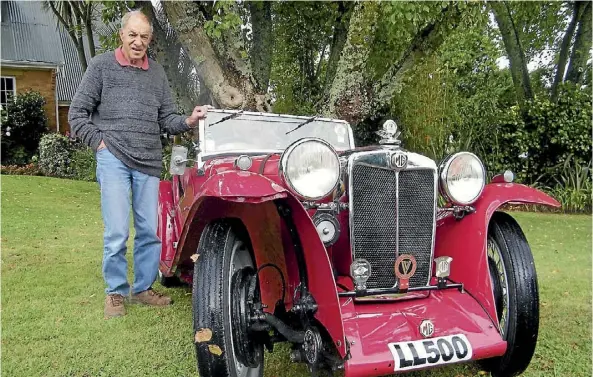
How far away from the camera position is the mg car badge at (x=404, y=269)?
8.05ft

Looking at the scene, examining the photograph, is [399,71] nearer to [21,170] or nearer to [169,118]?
[169,118]

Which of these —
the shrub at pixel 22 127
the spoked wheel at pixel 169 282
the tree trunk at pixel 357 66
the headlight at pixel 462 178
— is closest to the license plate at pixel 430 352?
the headlight at pixel 462 178

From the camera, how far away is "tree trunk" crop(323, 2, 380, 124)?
7004 millimetres

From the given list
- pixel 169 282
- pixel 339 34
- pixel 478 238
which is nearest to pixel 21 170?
pixel 339 34

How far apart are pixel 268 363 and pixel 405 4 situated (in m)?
4.86

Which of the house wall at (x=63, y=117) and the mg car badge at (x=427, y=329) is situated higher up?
the house wall at (x=63, y=117)

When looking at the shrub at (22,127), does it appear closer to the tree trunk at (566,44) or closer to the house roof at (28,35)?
the house roof at (28,35)

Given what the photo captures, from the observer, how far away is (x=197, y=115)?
3291 millimetres

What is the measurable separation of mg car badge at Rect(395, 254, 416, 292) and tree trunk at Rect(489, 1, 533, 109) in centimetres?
1139

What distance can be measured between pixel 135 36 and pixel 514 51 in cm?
1239

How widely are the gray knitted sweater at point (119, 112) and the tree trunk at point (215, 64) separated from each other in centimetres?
327

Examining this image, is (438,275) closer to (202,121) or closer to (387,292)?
(387,292)

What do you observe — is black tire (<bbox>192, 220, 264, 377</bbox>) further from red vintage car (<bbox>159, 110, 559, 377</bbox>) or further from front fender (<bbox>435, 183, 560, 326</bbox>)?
front fender (<bbox>435, 183, 560, 326</bbox>)

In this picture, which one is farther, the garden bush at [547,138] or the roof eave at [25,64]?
the roof eave at [25,64]
